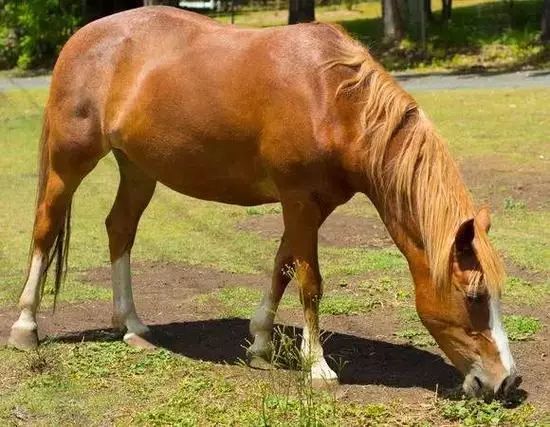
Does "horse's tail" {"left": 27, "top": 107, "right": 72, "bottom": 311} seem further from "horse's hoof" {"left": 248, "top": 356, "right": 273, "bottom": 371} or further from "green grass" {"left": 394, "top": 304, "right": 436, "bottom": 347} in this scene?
"green grass" {"left": 394, "top": 304, "right": 436, "bottom": 347}

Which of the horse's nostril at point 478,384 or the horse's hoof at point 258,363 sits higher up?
the horse's nostril at point 478,384

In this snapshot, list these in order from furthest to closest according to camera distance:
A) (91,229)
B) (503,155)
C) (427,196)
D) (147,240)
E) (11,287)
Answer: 1. (503,155)
2. (91,229)
3. (147,240)
4. (11,287)
5. (427,196)

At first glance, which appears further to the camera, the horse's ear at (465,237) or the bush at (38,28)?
the bush at (38,28)

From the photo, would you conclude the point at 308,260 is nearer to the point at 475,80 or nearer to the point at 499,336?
the point at 499,336

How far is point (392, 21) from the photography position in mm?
25750

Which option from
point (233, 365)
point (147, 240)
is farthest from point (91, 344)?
point (147, 240)

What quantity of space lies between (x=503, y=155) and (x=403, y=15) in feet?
45.5

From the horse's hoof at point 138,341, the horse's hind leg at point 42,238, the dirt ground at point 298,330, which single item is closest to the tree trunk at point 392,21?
the dirt ground at point 298,330

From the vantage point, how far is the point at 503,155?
13.1 m

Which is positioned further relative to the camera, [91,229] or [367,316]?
[91,229]

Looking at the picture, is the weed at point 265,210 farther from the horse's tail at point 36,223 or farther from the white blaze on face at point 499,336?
the white blaze on face at point 499,336

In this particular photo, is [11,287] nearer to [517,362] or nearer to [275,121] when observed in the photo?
[275,121]

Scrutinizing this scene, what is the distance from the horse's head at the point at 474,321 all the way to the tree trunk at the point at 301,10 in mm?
22214

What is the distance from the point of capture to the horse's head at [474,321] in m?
4.85
